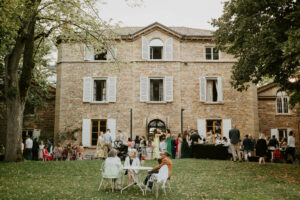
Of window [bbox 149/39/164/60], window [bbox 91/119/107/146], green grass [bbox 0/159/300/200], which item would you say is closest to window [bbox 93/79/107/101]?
window [bbox 91/119/107/146]

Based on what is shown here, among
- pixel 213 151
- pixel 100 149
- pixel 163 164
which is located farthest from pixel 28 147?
pixel 163 164

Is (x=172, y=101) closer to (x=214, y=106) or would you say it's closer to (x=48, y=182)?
(x=214, y=106)

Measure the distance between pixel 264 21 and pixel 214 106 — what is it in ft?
34.1

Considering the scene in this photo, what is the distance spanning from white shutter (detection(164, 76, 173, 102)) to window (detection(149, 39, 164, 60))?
6.06ft

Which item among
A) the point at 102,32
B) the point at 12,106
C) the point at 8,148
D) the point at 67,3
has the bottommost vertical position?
the point at 8,148

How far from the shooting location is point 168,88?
2133 centimetres

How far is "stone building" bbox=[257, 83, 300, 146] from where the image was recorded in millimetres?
24281

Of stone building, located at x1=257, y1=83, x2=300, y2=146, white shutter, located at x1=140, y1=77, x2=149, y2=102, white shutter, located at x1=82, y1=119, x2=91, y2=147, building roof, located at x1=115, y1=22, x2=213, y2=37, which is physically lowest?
white shutter, located at x1=82, y1=119, x2=91, y2=147

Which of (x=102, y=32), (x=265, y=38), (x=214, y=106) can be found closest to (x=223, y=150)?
(x=214, y=106)

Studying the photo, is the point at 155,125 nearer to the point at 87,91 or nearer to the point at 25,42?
the point at 87,91

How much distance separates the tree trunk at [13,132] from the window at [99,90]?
28.1 ft

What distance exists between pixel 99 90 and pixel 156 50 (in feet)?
17.2

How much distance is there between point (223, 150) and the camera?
1669cm

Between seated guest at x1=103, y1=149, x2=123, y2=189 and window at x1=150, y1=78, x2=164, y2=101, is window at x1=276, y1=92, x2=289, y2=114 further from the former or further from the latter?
seated guest at x1=103, y1=149, x2=123, y2=189
